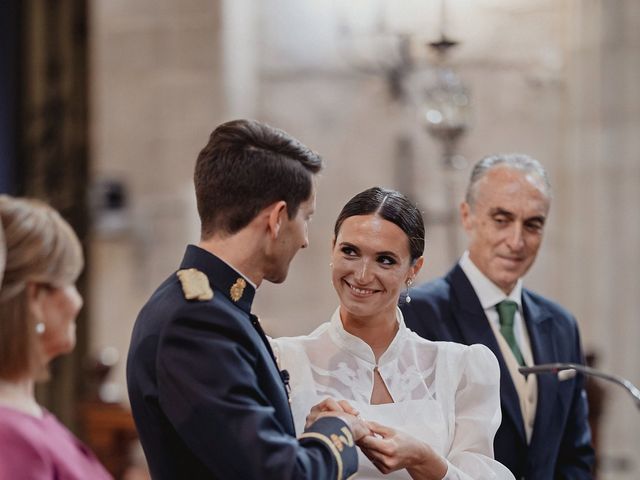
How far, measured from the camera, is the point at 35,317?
2.45 m

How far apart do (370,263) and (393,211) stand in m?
0.12

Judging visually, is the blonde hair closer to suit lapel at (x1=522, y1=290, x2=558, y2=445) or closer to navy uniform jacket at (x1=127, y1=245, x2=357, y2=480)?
navy uniform jacket at (x1=127, y1=245, x2=357, y2=480)

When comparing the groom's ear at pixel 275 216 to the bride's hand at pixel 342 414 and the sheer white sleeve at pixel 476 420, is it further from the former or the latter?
the sheer white sleeve at pixel 476 420

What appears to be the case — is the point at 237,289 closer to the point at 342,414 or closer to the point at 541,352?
the point at 342,414

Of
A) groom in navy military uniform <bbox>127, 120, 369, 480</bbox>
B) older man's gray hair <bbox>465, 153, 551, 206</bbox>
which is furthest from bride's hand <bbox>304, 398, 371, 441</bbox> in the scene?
older man's gray hair <bbox>465, 153, 551, 206</bbox>

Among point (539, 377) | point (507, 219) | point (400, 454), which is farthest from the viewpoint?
point (507, 219)

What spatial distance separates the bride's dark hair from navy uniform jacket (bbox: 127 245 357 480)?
0.94 ft

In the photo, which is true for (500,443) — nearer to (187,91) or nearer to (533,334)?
(533,334)

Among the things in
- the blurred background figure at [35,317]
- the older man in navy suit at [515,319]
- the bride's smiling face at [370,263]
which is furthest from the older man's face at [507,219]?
the blurred background figure at [35,317]

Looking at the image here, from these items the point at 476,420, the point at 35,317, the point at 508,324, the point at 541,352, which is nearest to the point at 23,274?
the point at 35,317

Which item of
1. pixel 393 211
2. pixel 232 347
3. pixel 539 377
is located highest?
pixel 393 211

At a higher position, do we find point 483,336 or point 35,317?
point 35,317

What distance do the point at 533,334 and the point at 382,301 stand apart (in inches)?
26.6

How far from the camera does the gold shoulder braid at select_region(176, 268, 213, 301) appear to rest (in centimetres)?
227
